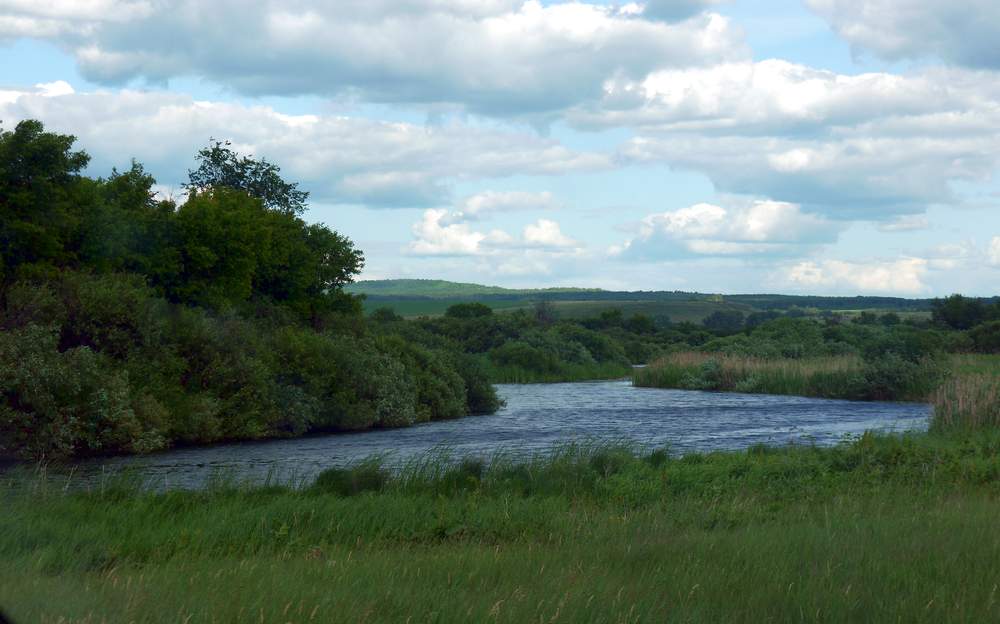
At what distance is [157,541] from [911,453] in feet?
44.6

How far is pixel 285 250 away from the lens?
4091 cm

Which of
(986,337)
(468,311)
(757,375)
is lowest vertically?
(757,375)

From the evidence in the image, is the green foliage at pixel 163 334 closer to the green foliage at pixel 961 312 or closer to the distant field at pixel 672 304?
the green foliage at pixel 961 312

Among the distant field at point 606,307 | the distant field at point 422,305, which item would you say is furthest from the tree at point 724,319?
the distant field at point 422,305

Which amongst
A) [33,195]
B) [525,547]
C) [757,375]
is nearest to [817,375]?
[757,375]

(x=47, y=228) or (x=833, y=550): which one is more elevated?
(x=47, y=228)

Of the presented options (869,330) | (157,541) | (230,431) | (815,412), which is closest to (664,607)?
(157,541)

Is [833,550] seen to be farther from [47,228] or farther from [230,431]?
[47,228]

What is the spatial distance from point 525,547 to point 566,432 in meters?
20.1

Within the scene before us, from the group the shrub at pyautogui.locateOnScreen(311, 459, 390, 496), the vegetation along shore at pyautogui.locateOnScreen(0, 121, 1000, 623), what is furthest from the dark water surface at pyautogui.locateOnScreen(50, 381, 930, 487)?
the vegetation along shore at pyautogui.locateOnScreen(0, 121, 1000, 623)

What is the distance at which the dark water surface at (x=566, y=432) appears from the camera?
22.9m

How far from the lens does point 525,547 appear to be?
1077cm

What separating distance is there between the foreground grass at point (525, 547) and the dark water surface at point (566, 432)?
3.89m

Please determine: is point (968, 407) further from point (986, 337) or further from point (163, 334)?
point (986, 337)
